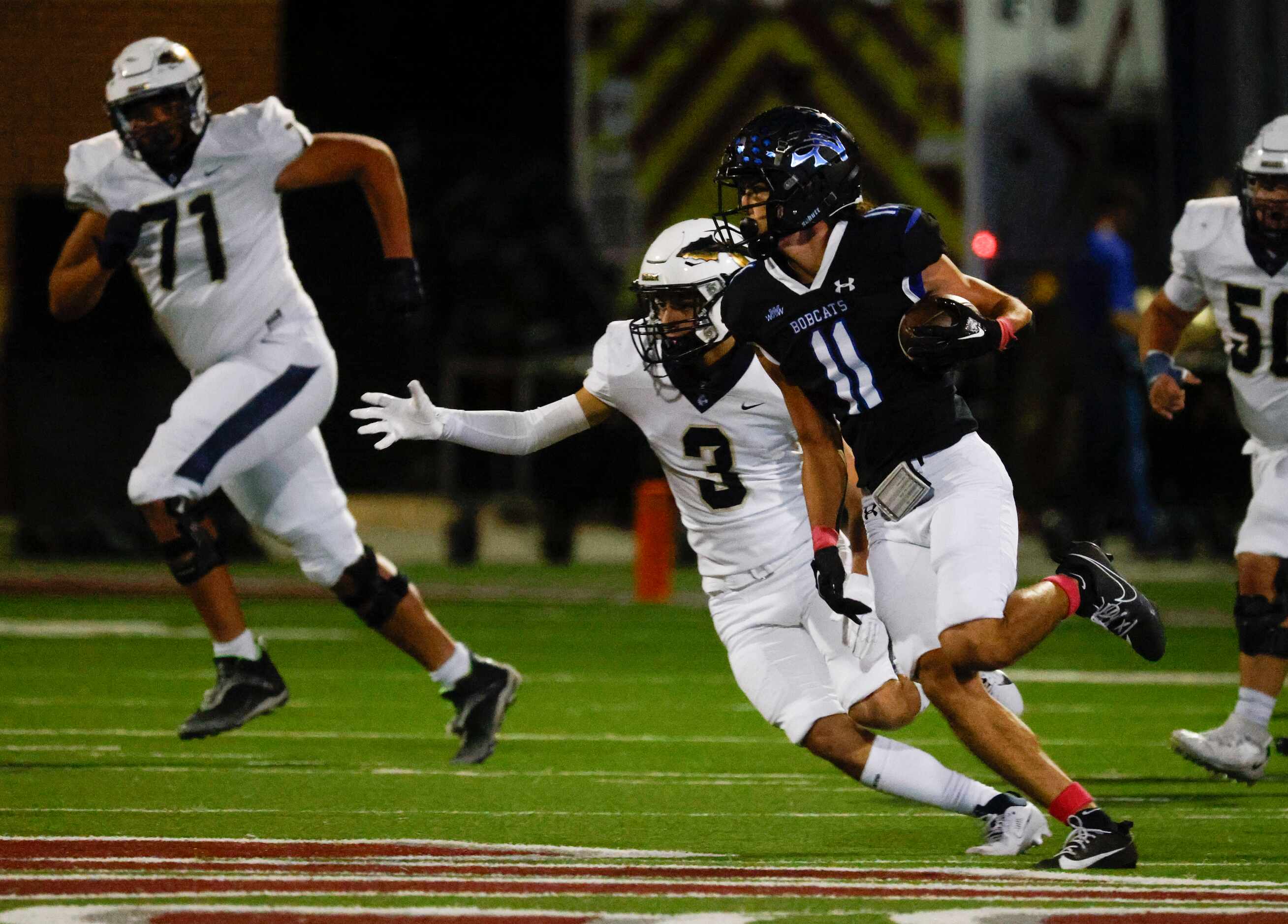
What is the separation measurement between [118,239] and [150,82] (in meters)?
0.48

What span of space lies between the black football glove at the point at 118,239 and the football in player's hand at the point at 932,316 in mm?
2536

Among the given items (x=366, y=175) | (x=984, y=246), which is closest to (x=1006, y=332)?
(x=366, y=175)

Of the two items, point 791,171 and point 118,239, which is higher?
point 791,171

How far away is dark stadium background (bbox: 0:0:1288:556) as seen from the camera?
1320cm

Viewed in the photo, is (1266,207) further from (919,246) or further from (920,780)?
(920,780)

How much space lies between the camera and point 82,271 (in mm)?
6758

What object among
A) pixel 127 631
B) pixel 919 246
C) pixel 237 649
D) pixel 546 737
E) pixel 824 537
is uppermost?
pixel 919 246

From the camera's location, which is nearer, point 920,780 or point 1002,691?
point 920,780

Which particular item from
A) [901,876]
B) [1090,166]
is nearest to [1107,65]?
[1090,166]

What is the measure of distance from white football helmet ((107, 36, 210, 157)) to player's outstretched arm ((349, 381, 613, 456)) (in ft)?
5.02

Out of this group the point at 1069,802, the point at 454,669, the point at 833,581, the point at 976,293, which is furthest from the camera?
the point at 454,669

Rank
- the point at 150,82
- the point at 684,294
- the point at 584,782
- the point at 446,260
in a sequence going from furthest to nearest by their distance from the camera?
the point at 446,260 → the point at 150,82 → the point at 584,782 → the point at 684,294

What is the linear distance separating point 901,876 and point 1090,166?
1354cm

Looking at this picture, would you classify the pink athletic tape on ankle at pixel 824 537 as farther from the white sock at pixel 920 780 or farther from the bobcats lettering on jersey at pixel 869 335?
the white sock at pixel 920 780
